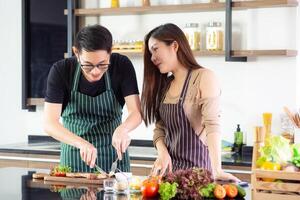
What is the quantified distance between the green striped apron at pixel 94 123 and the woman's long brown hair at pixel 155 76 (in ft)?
0.75

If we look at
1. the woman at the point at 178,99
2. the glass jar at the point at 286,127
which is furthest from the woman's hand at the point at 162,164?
the glass jar at the point at 286,127

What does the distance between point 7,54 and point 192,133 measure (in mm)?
3256

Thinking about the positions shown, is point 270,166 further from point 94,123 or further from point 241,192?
point 94,123

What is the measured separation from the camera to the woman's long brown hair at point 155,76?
3252 millimetres

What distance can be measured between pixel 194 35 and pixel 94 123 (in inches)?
72.9

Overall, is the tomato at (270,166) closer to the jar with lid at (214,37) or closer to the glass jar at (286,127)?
the glass jar at (286,127)

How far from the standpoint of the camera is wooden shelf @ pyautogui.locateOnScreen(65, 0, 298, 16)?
186 inches

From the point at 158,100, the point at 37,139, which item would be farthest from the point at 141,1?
the point at 158,100

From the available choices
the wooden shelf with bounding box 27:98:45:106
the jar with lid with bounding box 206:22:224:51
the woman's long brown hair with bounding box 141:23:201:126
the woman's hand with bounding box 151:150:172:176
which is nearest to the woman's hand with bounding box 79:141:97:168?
the woman's hand with bounding box 151:150:172:176

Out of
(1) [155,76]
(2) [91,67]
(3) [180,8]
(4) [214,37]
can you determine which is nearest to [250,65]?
(4) [214,37]

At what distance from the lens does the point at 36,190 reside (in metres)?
2.96

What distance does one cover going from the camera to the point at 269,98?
4.91 metres

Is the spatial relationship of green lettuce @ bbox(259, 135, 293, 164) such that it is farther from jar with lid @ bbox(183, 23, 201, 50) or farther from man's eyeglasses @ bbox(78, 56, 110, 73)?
jar with lid @ bbox(183, 23, 201, 50)

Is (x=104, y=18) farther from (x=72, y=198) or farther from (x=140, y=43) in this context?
(x=72, y=198)
